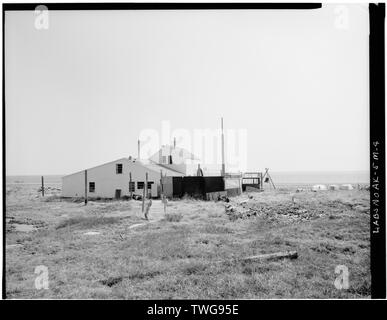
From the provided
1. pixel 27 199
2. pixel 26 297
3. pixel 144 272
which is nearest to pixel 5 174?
pixel 27 199

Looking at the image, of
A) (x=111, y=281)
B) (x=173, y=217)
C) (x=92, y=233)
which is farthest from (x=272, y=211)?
(x=92, y=233)

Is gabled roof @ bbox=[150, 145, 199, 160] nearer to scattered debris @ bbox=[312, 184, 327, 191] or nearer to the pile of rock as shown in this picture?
the pile of rock

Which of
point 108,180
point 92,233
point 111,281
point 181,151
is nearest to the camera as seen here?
point 111,281

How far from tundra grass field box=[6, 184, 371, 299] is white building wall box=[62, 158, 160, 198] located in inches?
40.5

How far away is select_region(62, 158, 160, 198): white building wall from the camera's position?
5.50 metres

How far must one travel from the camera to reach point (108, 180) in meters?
7.09

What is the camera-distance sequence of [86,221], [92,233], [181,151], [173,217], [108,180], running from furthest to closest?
[108,180], [173,217], [86,221], [92,233], [181,151]

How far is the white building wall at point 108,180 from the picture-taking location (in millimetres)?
5496

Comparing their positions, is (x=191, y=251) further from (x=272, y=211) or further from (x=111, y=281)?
(x=272, y=211)

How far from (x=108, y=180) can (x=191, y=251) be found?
155 inches

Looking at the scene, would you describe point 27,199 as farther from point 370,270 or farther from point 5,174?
A: point 370,270

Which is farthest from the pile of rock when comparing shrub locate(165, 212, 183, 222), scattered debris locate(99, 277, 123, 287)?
scattered debris locate(99, 277, 123, 287)

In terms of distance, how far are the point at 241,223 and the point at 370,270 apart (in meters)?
1.78
